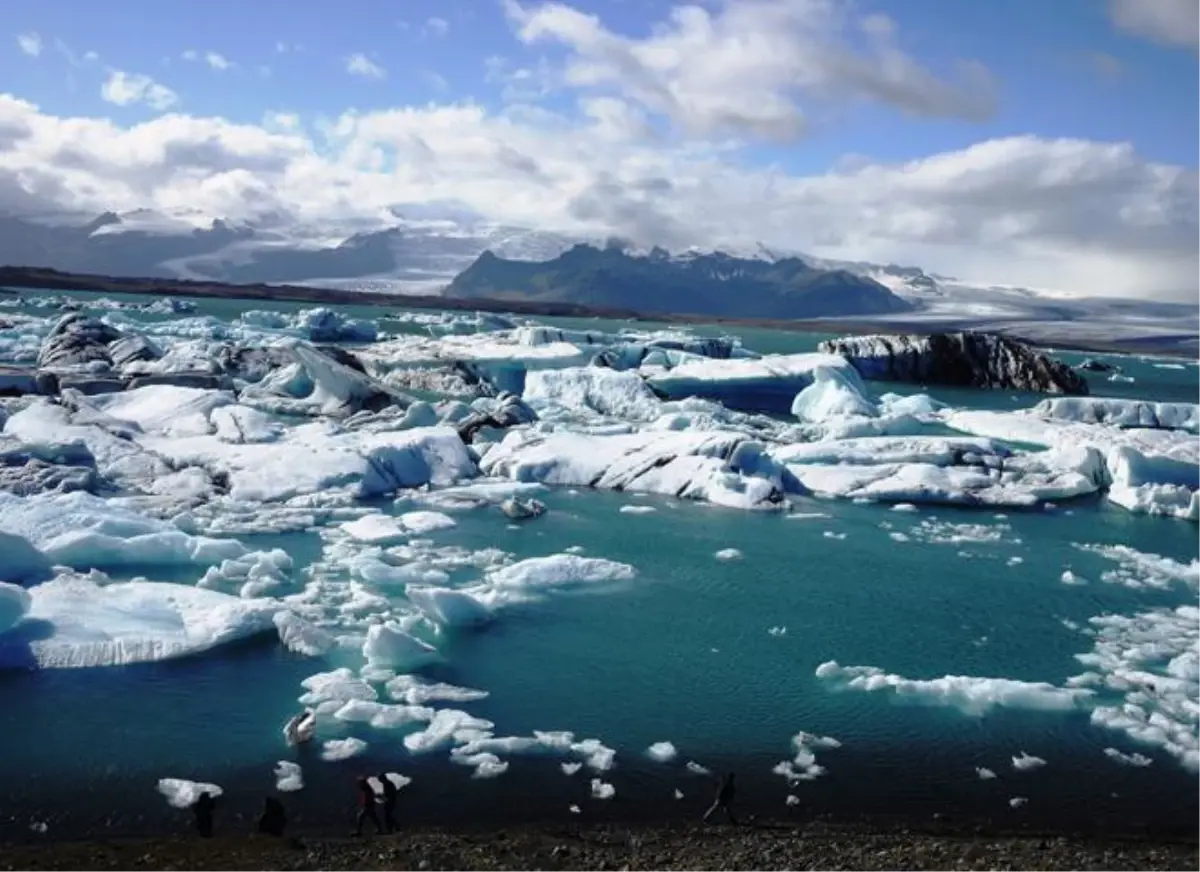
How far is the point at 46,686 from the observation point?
939 cm

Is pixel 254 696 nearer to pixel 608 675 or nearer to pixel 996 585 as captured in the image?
pixel 608 675

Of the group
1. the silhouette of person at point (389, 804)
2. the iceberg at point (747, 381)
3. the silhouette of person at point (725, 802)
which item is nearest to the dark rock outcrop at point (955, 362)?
the iceberg at point (747, 381)

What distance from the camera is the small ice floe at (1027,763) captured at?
871 cm

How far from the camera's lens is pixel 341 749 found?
330 inches

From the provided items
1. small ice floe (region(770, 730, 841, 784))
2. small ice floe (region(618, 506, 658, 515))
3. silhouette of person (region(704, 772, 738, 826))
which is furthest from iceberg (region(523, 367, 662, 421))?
silhouette of person (region(704, 772, 738, 826))

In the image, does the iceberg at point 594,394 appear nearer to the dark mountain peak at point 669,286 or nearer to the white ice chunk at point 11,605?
the white ice chunk at point 11,605

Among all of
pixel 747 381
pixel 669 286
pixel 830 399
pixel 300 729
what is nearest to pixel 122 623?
pixel 300 729

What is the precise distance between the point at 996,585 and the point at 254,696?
984 cm

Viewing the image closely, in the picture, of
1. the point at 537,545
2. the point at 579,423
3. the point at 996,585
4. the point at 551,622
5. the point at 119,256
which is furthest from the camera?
the point at 119,256

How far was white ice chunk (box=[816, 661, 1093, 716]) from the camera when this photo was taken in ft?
32.6

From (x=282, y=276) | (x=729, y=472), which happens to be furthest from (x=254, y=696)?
(x=282, y=276)

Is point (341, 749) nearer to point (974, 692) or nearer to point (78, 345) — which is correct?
point (974, 692)

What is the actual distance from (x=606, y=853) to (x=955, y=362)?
4218 centimetres

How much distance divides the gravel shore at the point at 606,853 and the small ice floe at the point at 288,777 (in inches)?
37.5
